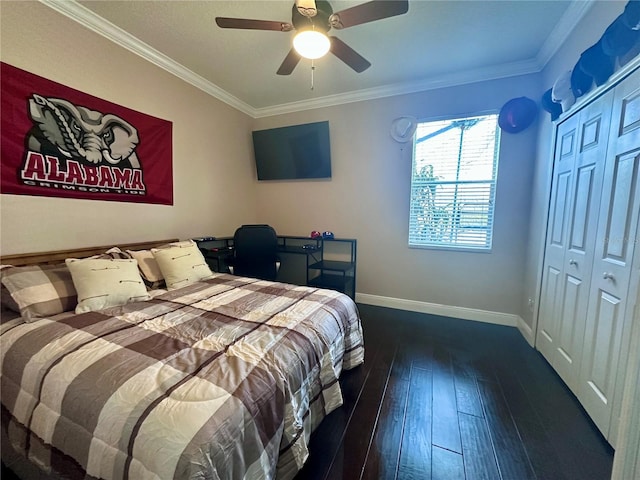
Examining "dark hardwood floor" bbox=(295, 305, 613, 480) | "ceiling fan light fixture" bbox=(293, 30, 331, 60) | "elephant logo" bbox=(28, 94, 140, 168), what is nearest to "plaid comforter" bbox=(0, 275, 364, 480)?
"dark hardwood floor" bbox=(295, 305, 613, 480)

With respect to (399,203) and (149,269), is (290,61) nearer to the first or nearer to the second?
(399,203)

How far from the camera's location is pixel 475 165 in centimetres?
288

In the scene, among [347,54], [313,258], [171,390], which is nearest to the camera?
[171,390]

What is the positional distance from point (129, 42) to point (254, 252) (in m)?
2.23

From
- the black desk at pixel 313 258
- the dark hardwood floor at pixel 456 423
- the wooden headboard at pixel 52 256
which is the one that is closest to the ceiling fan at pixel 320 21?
the wooden headboard at pixel 52 256

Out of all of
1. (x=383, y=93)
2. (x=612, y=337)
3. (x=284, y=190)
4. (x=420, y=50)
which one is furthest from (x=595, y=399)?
(x=284, y=190)

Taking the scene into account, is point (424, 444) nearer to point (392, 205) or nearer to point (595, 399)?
point (595, 399)

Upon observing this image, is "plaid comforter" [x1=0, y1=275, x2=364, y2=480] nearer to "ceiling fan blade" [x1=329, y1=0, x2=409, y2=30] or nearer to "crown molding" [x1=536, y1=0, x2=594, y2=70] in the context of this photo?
"ceiling fan blade" [x1=329, y1=0, x2=409, y2=30]

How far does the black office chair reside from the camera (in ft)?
9.71

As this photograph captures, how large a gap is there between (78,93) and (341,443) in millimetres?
3075

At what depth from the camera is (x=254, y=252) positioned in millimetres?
2971

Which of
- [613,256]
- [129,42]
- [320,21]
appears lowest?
[613,256]

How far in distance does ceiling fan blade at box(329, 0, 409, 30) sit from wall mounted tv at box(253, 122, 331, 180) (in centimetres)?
172

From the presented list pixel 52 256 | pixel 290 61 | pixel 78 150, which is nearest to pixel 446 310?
pixel 290 61
